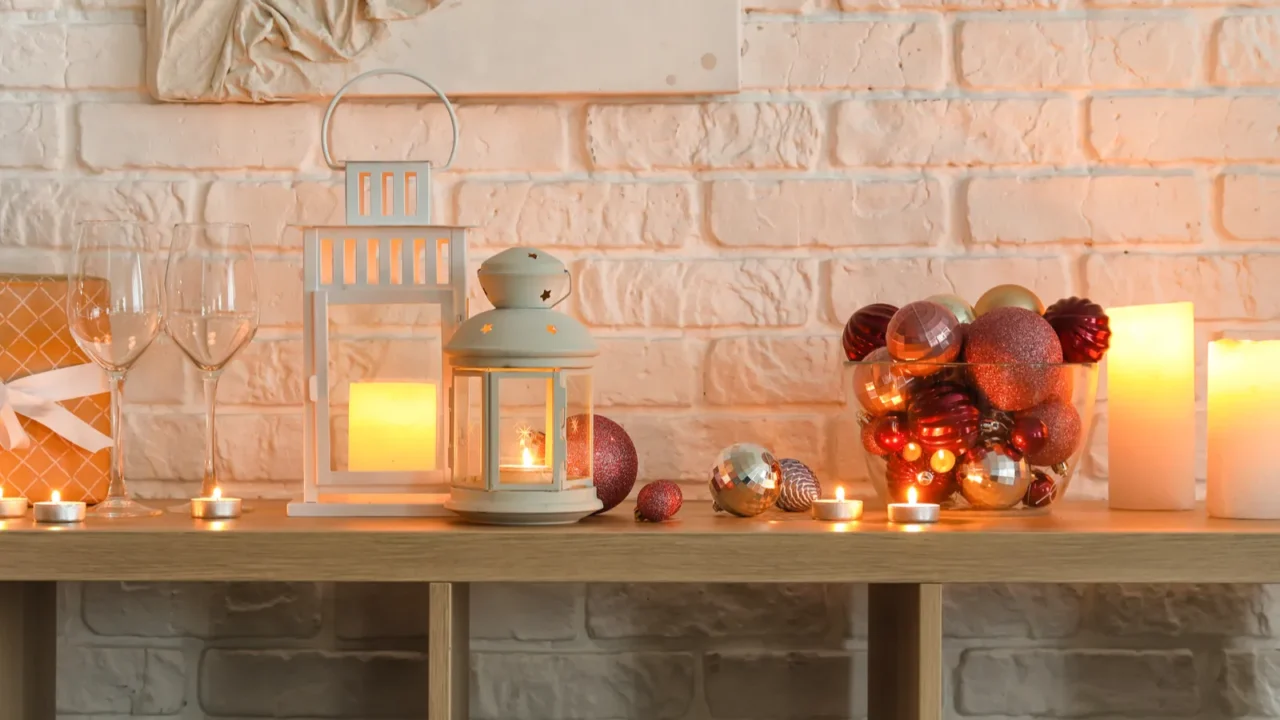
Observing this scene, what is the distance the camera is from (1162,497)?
1141 millimetres

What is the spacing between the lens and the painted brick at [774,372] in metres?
1.32

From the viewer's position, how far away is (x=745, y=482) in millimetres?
1077

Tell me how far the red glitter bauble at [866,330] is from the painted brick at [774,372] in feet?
0.43

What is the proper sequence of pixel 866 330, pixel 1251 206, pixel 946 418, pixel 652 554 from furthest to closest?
pixel 1251 206, pixel 866 330, pixel 946 418, pixel 652 554

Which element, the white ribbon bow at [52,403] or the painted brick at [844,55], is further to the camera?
the painted brick at [844,55]

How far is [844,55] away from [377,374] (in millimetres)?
613

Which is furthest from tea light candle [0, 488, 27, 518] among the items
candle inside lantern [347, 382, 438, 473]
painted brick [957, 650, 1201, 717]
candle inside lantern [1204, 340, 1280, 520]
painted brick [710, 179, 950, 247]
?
candle inside lantern [1204, 340, 1280, 520]

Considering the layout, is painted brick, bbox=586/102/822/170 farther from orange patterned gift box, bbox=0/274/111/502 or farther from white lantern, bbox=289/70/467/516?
orange patterned gift box, bbox=0/274/111/502

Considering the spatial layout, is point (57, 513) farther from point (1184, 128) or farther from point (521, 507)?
point (1184, 128)

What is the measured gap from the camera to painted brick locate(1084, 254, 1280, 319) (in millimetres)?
1310

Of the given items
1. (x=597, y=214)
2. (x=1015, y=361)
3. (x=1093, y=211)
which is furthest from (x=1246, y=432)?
(x=597, y=214)

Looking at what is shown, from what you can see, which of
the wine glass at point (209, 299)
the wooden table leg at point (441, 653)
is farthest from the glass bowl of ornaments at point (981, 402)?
the wine glass at point (209, 299)

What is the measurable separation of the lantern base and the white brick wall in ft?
0.98

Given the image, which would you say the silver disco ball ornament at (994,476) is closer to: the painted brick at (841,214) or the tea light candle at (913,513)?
the tea light candle at (913,513)
